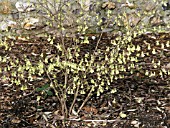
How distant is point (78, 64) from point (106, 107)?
55 cm

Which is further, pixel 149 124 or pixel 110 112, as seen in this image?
pixel 110 112

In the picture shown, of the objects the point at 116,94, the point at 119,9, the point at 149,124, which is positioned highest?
the point at 119,9

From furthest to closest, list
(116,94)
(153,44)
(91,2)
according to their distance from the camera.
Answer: (91,2)
(153,44)
(116,94)

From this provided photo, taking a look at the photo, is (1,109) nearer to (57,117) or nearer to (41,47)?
(57,117)

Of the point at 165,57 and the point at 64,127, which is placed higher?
the point at 165,57

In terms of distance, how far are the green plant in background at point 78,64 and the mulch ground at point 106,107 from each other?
9cm

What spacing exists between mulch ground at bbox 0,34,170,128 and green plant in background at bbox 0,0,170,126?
9 centimetres

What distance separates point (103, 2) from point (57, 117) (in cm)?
233

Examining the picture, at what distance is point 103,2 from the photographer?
16.1 feet

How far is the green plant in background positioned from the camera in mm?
2922

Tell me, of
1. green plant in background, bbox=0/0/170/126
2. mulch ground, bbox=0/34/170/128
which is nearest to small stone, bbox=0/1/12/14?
green plant in background, bbox=0/0/170/126

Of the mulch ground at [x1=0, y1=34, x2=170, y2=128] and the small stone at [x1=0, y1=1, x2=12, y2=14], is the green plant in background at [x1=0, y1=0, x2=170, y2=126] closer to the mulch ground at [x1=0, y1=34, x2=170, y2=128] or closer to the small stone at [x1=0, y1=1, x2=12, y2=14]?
the mulch ground at [x1=0, y1=34, x2=170, y2=128]

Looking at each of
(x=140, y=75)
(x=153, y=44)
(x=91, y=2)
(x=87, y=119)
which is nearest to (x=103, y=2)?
(x=91, y=2)

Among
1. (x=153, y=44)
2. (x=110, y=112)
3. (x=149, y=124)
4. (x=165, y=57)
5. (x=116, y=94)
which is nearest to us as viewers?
(x=149, y=124)
